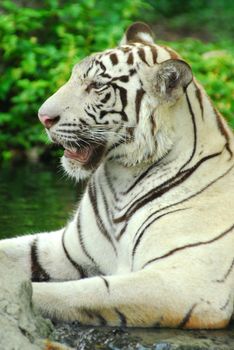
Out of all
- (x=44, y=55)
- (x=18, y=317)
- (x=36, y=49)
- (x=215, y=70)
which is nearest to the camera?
(x=18, y=317)

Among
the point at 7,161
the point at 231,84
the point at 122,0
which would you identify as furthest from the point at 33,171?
the point at 122,0

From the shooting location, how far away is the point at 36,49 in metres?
12.0

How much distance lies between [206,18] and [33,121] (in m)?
5.47

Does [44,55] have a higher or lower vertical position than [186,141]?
lower

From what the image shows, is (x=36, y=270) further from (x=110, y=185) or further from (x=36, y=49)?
(x=36, y=49)

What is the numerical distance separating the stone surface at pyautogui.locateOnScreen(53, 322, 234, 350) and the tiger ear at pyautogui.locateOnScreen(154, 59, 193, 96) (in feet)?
3.93

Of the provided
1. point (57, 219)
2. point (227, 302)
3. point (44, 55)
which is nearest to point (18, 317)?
point (227, 302)

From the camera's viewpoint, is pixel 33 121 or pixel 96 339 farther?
pixel 33 121

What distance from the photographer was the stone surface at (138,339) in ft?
16.0

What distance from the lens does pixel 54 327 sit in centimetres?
498

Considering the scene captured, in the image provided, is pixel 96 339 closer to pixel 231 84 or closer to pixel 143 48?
pixel 143 48

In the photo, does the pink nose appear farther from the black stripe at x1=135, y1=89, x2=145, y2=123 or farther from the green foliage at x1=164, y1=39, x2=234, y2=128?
the green foliage at x1=164, y1=39, x2=234, y2=128

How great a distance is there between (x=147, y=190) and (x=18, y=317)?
4.24 ft

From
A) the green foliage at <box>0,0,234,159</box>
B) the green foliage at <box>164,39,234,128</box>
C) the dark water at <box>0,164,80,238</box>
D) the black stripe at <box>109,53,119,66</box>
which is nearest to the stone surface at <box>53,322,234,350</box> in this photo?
the black stripe at <box>109,53,119,66</box>
